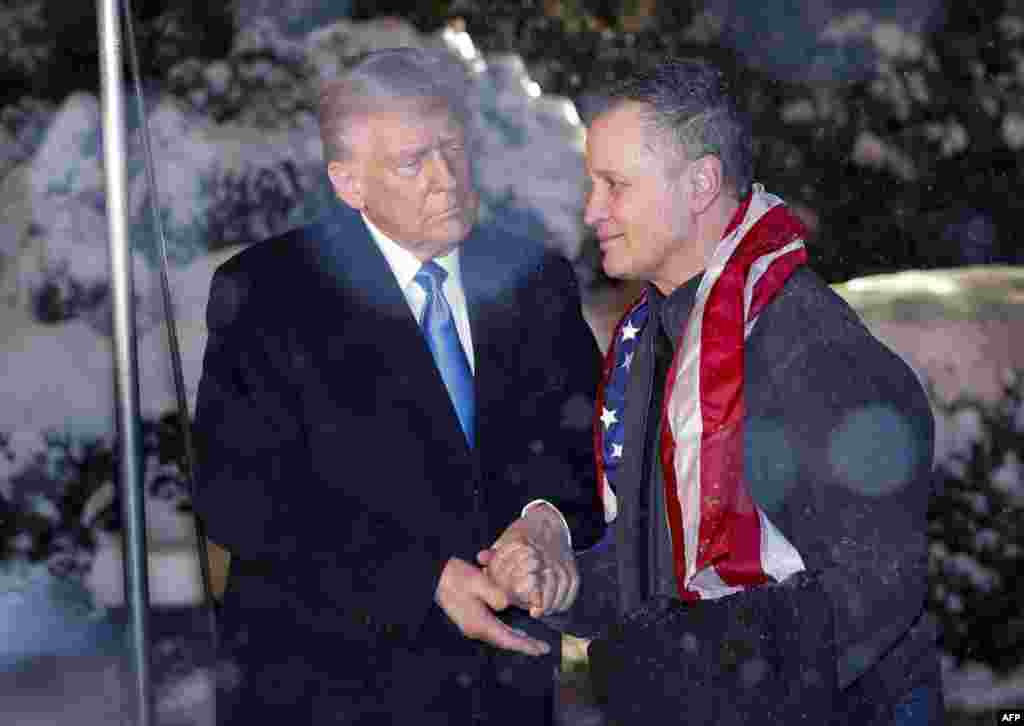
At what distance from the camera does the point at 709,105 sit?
7.18 feet

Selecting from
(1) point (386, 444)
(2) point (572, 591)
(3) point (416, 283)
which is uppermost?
(3) point (416, 283)

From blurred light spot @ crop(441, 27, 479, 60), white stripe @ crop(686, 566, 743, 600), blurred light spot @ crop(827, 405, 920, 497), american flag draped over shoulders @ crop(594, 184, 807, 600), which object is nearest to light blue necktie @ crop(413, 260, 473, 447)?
american flag draped over shoulders @ crop(594, 184, 807, 600)

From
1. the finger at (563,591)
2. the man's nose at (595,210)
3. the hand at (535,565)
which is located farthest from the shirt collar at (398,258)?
the finger at (563,591)

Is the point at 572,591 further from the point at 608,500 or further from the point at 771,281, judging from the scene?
the point at 771,281

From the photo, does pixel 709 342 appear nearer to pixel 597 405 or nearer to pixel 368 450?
pixel 597 405

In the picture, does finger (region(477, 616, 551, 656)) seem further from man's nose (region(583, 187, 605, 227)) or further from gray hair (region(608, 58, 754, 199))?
gray hair (region(608, 58, 754, 199))

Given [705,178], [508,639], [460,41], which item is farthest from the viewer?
[460,41]

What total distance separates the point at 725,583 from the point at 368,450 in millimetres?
681

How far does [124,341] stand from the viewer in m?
2.35

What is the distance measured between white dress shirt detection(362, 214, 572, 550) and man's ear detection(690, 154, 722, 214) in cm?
51

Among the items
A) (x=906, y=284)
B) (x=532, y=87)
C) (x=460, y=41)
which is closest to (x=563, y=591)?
(x=906, y=284)

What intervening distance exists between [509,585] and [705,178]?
69 centimetres

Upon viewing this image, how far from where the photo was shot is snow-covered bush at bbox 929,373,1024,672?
6012 mm

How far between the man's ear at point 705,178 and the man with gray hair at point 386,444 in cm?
43
